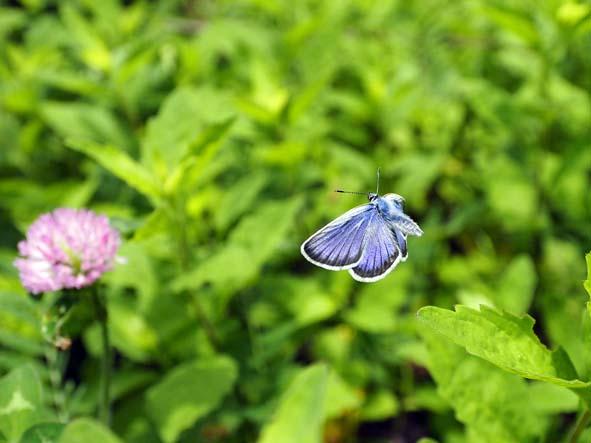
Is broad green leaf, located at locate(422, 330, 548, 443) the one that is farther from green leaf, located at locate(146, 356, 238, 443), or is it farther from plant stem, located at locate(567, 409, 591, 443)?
green leaf, located at locate(146, 356, 238, 443)

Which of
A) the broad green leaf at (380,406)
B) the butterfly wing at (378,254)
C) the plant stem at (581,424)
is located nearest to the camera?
the butterfly wing at (378,254)

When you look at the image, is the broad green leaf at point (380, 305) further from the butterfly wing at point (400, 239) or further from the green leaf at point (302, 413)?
the butterfly wing at point (400, 239)

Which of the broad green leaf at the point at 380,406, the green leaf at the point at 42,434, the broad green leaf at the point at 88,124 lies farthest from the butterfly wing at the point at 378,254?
the broad green leaf at the point at 88,124

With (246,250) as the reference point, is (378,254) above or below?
above

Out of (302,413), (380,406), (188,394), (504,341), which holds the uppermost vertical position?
(504,341)

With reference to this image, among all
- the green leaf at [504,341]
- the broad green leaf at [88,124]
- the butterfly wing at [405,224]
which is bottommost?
the broad green leaf at [88,124]

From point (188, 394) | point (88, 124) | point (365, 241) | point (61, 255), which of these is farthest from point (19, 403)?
point (88, 124)

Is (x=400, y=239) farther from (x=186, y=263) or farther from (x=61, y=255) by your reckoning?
(x=186, y=263)

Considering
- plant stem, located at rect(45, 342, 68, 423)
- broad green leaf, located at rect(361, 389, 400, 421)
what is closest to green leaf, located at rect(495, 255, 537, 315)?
broad green leaf, located at rect(361, 389, 400, 421)
